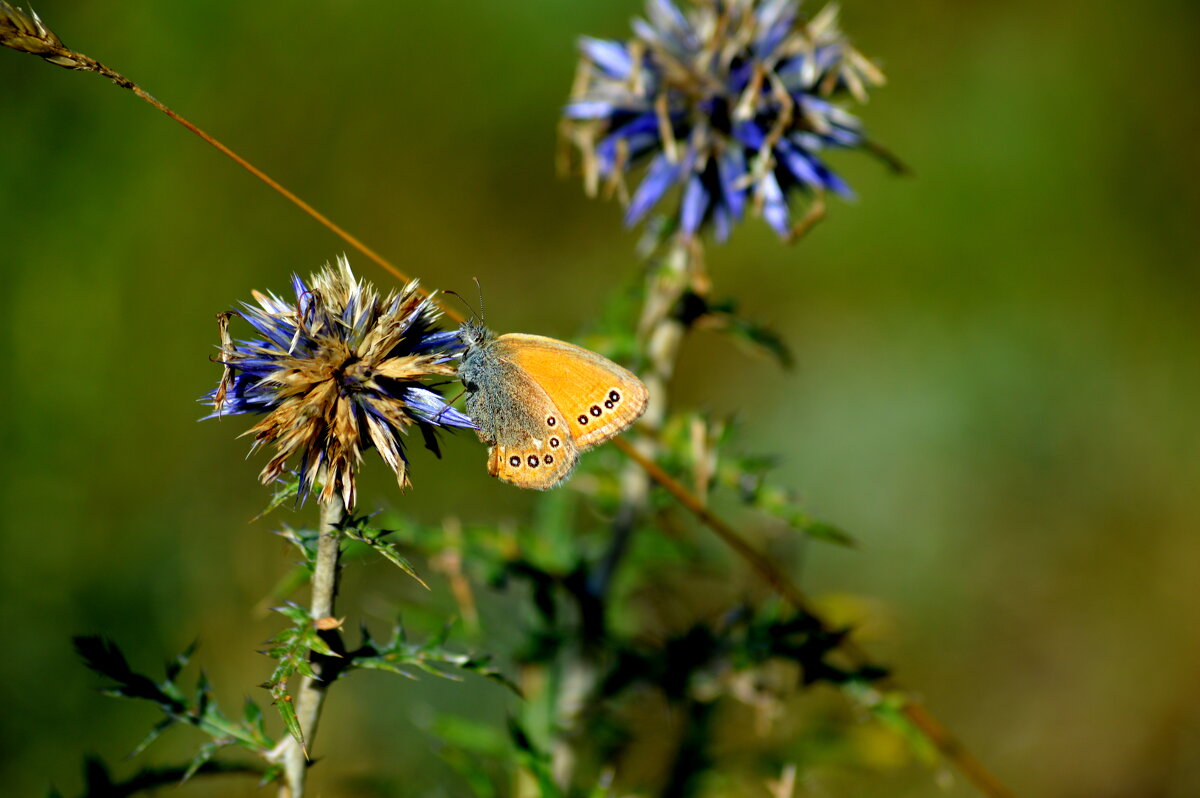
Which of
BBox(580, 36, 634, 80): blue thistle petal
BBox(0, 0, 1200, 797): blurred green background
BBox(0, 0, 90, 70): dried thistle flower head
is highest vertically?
BBox(0, 0, 90, 70): dried thistle flower head

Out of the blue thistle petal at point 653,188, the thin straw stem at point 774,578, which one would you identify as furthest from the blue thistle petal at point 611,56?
the thin straw stem at point 774,578

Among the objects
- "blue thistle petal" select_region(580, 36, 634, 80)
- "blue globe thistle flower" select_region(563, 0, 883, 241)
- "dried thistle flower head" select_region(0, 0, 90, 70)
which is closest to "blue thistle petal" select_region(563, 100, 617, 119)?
"blue globe thistle flower" select_region(563, 0, 883, 241)

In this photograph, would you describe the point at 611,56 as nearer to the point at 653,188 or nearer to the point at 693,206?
the point at 653,188

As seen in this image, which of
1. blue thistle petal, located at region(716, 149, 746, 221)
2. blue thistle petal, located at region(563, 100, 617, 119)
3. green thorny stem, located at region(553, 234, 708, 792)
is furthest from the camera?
blue thistle petal, located at region(563, 100, 617, 119)

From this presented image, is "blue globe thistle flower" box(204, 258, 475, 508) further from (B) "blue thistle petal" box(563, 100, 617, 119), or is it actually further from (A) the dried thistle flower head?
(B) "blue thistle petal" box(563, 100, 617, 119)

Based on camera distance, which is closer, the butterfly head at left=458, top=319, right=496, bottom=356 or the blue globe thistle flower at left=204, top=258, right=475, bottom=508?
the blue globe thistle flower at left=204, top=258, right=475, bottom=508

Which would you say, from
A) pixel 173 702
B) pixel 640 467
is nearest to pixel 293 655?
pixel 173 702
